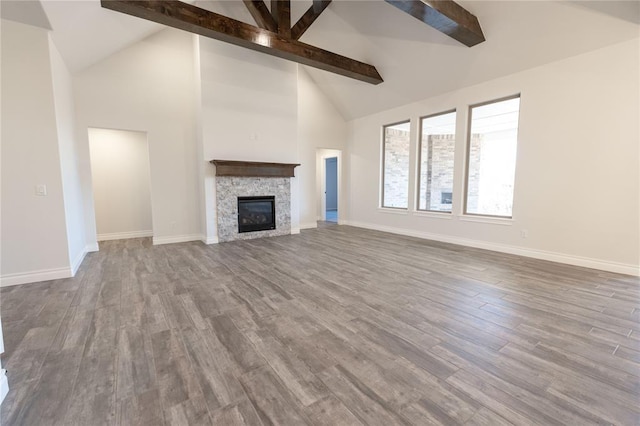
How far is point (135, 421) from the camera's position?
4.33ft

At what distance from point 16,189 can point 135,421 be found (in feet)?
10.8

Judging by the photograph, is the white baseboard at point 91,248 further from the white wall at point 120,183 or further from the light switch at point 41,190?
the light switch at point 41,190

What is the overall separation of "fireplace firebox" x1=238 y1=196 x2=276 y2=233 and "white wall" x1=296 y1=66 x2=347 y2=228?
1.21 m

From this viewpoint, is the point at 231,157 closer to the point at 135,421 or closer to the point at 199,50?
the point at 199,50

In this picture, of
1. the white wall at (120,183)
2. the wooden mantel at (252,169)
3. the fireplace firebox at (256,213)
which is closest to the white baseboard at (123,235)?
the white wall at (120,183)

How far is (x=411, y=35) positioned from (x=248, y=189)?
4.07m

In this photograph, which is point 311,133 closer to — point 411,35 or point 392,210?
point 392,210

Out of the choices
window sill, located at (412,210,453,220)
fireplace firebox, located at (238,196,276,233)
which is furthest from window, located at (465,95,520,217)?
fireplace firebox, located at (238,196,276,233)

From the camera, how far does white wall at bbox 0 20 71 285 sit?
9.80ft

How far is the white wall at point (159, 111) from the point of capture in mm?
4770

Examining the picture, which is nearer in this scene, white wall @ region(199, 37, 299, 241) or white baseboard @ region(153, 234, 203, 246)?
white wall @ region(199, 37, 299, 241)

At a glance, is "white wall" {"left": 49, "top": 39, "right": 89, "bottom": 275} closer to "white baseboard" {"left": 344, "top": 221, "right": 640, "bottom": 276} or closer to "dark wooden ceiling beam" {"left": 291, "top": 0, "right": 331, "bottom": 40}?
"dark wooden ceiling beam" {"left": 291, "top": 0, "right": 331, "bottom": 40}

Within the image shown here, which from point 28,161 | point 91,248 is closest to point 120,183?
point 91,248

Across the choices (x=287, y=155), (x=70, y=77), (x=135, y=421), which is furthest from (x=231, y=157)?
(x=135, y=421)
